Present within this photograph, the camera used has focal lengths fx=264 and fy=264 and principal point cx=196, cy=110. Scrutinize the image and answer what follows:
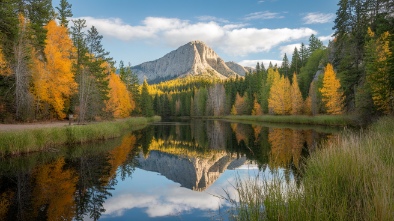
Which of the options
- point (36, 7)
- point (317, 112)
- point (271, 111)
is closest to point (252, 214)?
point (36, 7)

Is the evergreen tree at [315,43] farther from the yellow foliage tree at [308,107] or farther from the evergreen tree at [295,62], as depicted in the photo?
the yellow foliage tree at [308,107]

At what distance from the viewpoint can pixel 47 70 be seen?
3136 cm

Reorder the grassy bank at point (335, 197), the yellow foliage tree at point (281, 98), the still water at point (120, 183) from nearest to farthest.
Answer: the grassy bank at point (335, 197)
the still water at point (120, 183)
the yellow foliage tree at point (281, 98)

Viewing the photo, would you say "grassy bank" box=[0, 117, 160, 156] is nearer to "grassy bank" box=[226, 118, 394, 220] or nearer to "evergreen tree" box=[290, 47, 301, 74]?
"grassy bank" box=[226, 118, 394, 220]

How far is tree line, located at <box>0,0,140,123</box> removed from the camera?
26828mm

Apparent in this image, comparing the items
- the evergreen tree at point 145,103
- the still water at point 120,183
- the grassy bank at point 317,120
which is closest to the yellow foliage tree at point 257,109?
the grassy bank at point 317,120

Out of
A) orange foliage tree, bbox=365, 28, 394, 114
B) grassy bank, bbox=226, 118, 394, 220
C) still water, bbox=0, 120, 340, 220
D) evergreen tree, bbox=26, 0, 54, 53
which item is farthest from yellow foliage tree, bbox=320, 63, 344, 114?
evergreen tree, bbox=26, 0, 54, 53

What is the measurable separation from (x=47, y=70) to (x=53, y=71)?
756 mm

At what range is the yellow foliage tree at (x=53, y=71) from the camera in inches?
1201

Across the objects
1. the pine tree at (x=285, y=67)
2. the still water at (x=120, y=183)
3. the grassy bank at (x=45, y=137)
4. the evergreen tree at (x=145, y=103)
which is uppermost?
the pine tree at (x=285, y=67)

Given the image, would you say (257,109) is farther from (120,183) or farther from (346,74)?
(120,183)

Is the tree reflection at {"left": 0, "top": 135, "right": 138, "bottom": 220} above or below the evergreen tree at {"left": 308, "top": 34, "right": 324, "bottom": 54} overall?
below

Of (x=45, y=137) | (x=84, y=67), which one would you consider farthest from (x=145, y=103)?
(x=45, y=137)

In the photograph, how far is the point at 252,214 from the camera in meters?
5.14
